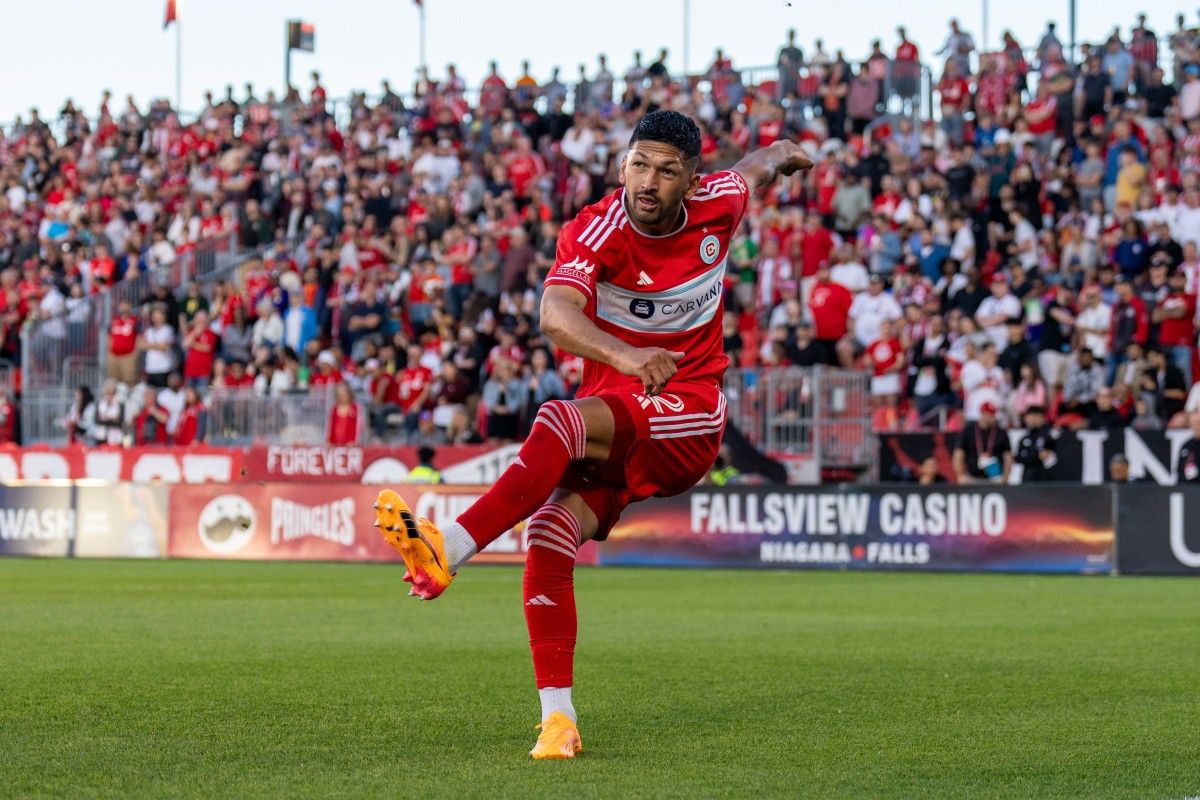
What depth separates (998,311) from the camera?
21.7m

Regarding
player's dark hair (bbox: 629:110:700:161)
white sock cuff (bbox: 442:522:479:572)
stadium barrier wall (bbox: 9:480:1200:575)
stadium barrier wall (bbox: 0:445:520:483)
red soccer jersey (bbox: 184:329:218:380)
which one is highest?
player's dark hair (bbox: 629:110:700:161)

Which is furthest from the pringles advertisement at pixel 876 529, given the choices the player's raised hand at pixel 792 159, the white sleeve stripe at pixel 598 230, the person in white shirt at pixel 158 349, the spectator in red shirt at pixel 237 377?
the white sleeve stripe at pixel 598 230

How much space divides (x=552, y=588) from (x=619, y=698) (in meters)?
1.62

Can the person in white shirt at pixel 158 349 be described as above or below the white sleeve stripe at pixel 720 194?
below

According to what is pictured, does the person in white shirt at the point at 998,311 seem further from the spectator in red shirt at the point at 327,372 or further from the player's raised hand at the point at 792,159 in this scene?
the player's raised hand at the point at 792,159

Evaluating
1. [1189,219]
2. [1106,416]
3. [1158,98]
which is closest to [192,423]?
[1106,416]

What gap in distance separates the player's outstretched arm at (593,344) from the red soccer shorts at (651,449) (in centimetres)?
27

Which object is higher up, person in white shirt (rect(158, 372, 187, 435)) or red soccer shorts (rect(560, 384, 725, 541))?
red soccer shorts (rect(560, 384, 725, 541))

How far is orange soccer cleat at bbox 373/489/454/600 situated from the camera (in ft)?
18.6

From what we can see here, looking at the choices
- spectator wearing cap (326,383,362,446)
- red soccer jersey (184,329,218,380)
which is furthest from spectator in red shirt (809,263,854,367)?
red soccer jersey (184,329,218,380)

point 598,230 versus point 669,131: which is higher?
point 669,131

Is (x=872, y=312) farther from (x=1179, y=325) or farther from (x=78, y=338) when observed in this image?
(x=78, y=338)

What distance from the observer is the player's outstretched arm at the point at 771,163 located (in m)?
7.54

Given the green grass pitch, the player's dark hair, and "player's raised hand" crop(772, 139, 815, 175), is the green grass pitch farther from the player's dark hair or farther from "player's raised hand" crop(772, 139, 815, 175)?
"player's raised hand" crop(772, 139, 815, 175)
